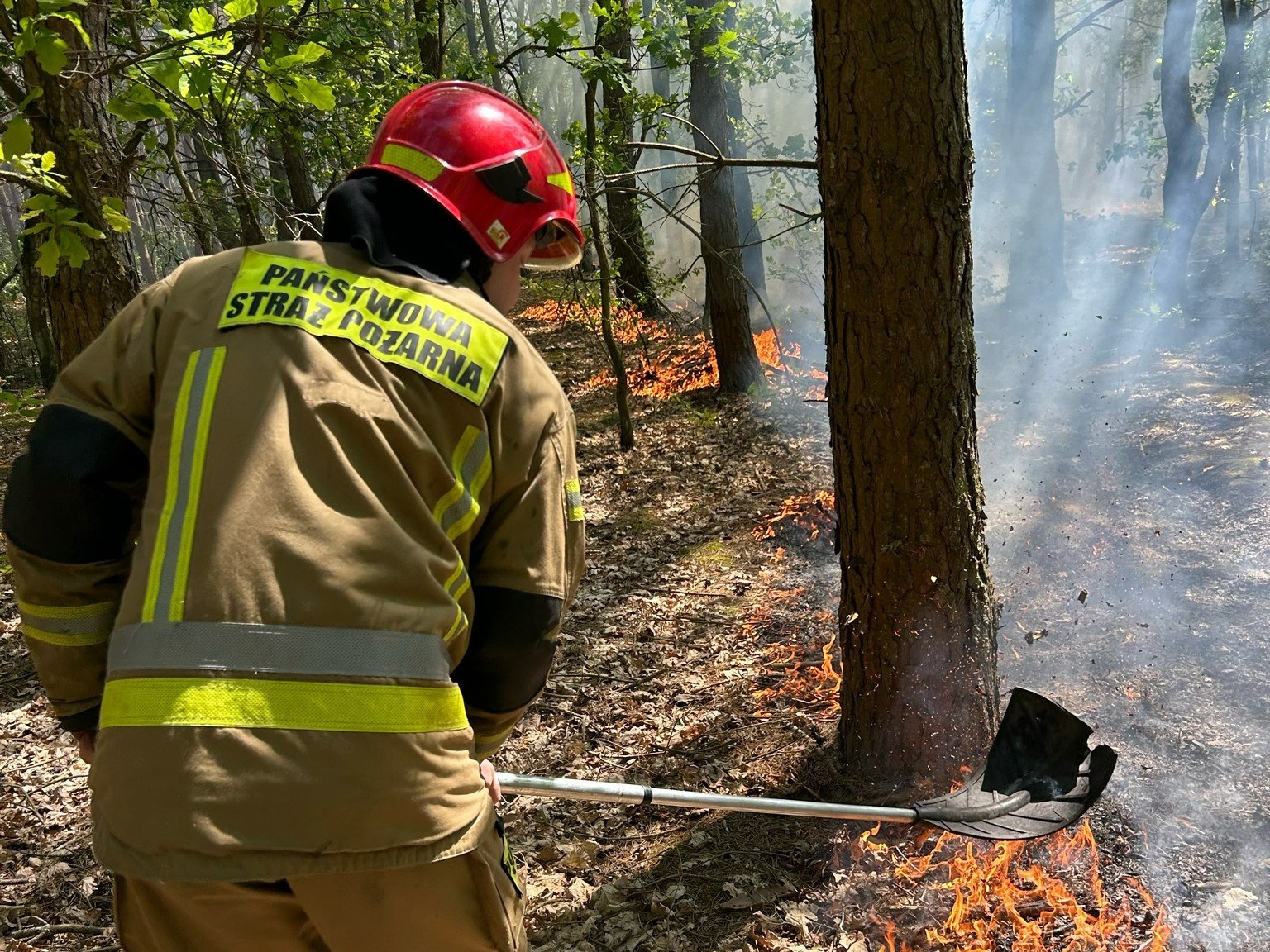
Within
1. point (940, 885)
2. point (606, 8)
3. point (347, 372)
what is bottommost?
point (940, 885)

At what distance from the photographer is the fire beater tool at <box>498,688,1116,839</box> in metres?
2.97

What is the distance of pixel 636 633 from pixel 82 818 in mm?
2953

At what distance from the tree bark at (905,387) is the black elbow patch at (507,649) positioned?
1938 millimetres

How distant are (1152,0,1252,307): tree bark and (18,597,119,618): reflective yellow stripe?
50.3 feet

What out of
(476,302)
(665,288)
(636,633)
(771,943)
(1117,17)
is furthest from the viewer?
(1117,17)

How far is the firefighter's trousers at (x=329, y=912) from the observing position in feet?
5.25

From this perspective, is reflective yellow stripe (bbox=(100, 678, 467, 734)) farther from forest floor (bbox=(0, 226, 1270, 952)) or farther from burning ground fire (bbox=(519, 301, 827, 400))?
burning ground fire (bbox=(519, 301, 827, 400))

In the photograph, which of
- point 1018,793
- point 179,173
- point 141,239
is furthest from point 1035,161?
point 141,239

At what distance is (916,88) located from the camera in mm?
3127

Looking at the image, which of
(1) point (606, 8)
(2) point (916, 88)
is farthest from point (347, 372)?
(1) point (606, 8)

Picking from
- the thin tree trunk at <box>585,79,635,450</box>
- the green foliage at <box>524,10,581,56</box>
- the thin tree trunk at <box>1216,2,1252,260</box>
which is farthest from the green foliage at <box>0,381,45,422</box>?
the thin tree trunk at <box>1216,2,1252,260</box>

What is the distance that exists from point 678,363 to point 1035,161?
8104 millimetres

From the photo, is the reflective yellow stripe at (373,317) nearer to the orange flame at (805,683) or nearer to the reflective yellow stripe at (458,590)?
the reflective yellow stripe at (458,590)

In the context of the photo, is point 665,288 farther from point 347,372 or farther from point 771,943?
point 347,372
